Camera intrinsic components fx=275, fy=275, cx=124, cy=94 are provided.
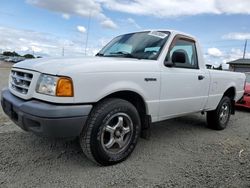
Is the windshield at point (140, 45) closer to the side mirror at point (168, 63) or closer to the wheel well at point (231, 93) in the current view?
the side mirror at point (168, 63)

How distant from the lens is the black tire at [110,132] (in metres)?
3.27

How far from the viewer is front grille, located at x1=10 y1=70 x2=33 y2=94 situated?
3392mm

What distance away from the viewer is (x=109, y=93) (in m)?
3.38

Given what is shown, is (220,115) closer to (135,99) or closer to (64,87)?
(135,99)

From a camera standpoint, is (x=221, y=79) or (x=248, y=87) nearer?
(x=221, y=79)

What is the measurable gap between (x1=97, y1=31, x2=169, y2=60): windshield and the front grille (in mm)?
1571

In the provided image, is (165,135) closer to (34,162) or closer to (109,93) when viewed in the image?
(109,93)

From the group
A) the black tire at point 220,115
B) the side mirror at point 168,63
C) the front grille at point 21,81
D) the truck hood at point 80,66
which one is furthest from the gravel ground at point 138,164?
the side mirror at point 168,63

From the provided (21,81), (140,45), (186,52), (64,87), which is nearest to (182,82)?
(186,52)

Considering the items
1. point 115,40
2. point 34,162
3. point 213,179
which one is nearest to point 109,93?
point 34,162

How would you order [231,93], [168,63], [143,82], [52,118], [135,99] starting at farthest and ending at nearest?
[231,93]
[168,63]
[135,99]
[143,82]
[52,118]

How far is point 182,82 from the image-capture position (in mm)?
4480

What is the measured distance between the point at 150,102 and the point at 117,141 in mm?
768

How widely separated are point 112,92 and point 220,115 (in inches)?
133
